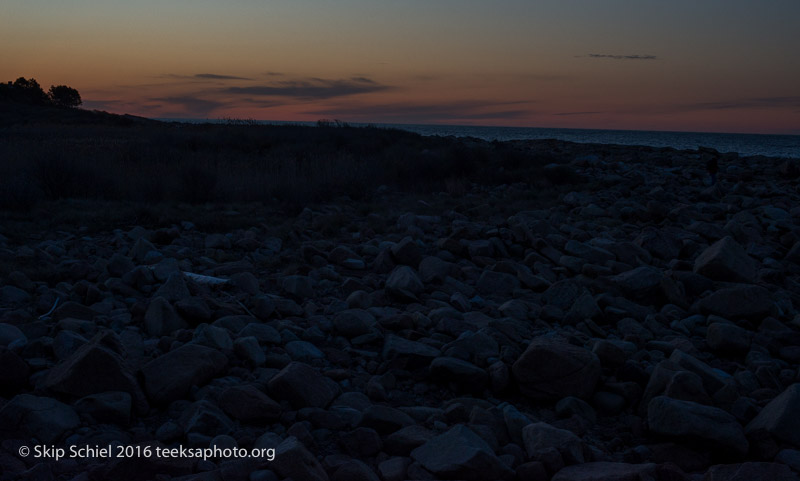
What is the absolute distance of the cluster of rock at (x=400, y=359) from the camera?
2.63m

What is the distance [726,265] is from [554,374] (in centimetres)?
357

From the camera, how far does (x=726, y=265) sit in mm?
6105

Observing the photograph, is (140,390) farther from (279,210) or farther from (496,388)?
(279,210)

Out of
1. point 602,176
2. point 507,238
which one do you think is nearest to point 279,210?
point 507,238

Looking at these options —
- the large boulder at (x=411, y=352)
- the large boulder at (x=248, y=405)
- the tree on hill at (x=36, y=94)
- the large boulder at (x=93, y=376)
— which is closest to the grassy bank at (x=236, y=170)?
the large boulder at (x=411, y=352)

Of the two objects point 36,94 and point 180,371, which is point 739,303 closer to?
point 180,371

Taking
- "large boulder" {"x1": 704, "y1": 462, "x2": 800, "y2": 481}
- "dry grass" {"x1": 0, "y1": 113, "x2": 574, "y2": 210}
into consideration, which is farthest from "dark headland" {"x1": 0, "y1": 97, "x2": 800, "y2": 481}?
"dry grass" {"x1": 0, "y1": 113, "x2": 574, "y2": 210}

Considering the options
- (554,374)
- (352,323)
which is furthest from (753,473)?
(352,323)

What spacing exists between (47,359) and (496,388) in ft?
8.08

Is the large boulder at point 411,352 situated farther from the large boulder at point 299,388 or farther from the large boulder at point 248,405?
the large boulder at point 248,405

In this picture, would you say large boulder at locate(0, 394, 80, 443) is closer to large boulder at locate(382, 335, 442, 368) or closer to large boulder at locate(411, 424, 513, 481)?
large boulder at locate(411, 424, 513, 481)

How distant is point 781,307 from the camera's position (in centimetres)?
564

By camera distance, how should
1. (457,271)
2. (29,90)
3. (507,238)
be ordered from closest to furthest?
(457,271) → (507,238) → (29,90)

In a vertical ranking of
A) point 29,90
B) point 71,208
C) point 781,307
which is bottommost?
point 781,307
